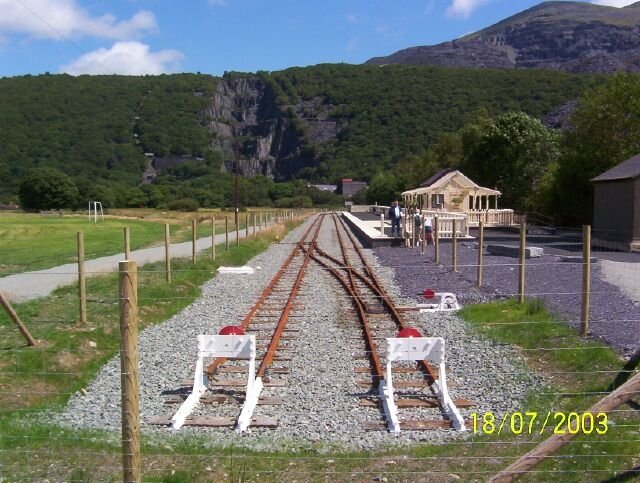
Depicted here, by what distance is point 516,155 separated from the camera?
62000 millimetres

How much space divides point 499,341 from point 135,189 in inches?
4434

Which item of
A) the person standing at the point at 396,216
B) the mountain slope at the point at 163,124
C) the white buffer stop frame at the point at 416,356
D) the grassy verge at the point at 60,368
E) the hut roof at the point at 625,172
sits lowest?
the grassy verge at the point at 60,368

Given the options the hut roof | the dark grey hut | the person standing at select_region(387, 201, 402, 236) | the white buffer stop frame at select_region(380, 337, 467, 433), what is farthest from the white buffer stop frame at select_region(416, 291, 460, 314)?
the person standing at select_region(387, 201, 402, 236)

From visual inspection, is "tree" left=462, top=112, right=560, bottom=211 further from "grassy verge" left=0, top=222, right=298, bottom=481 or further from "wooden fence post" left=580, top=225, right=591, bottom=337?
"wooden fence post" left=580, top=225, right=591, bottom=337

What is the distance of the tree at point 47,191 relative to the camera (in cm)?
10250

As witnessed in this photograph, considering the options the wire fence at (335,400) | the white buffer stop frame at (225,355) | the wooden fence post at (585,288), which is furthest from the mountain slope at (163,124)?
the white buffer stop frame at (225,355)

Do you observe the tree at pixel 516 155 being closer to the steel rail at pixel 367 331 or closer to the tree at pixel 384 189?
the steel rail at pixel 367 331

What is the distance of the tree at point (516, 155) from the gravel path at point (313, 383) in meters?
47.5

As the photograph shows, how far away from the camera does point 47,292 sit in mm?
17594

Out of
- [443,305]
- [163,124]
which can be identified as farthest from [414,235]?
[163,124]

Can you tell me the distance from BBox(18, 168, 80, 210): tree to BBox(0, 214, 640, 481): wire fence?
305ft

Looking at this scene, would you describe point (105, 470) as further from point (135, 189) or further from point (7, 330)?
point (135, 189)

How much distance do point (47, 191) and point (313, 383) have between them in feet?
335

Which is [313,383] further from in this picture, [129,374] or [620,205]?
[620,205]
